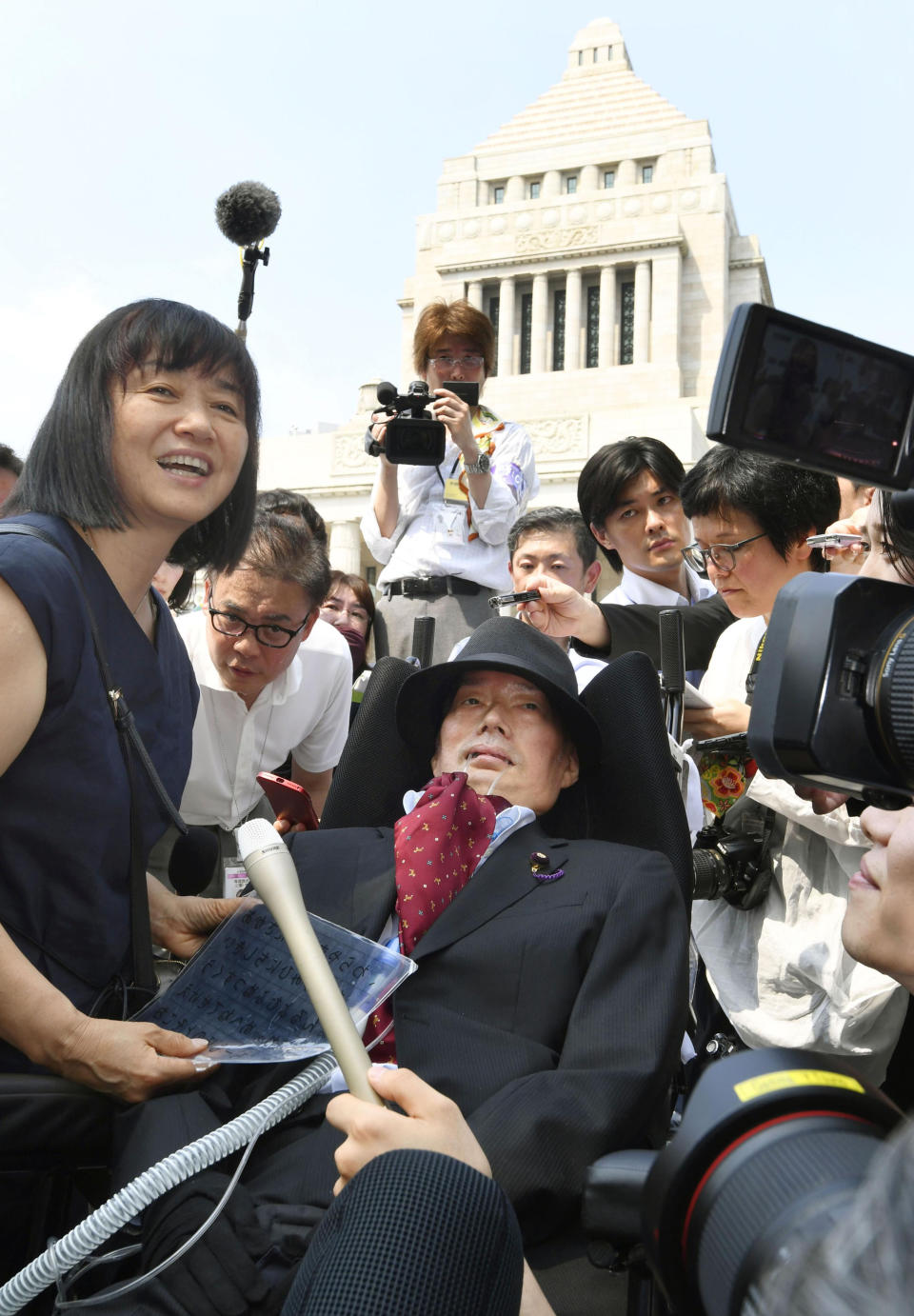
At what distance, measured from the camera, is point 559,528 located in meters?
4.52

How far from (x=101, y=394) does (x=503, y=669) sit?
1.11 m

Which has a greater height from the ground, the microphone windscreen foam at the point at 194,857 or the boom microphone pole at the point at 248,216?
the boom microphone pole at the point at 248,216

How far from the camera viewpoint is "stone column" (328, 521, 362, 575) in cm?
2797

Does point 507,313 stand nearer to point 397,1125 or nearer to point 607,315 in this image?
point 607,315

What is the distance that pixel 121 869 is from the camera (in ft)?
6.88

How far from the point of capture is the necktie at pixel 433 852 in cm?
234

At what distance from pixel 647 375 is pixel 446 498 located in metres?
28.8

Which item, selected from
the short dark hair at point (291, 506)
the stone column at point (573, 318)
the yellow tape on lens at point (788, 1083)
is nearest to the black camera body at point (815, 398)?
the yellow tape on lens at point (788, 1083)

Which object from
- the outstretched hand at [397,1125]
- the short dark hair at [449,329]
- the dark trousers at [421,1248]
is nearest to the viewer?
the dark trousers at [421,1248]

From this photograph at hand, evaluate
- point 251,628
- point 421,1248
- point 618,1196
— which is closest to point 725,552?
point 251,628

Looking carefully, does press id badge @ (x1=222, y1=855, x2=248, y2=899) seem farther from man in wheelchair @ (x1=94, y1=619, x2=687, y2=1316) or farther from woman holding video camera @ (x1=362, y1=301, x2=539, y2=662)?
woman holding video camera @ (x1=362, y1=301, x2=539, y2=662)

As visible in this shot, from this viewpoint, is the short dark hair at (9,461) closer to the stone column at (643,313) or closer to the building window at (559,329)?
the stone column at (643,313)

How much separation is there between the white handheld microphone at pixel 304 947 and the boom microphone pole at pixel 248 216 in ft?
9.45

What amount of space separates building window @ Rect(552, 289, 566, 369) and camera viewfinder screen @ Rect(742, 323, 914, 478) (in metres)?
37.8
